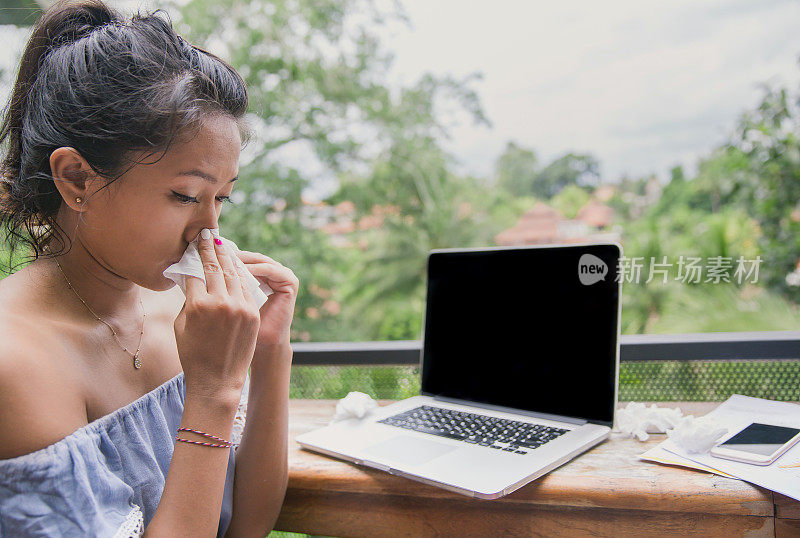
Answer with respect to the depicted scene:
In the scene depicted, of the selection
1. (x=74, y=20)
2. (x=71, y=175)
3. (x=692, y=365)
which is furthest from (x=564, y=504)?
(x=74, y=20)

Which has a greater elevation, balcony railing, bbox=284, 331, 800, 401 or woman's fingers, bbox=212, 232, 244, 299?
woman's fingers, bbox=212, 232, 244, 299

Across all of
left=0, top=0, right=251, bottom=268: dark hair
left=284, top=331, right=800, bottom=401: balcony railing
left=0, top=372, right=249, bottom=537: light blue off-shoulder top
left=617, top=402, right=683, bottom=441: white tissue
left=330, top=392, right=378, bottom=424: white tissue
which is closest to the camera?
left=0, top=372, right=249, bottom=537: light blue off-shoulder top

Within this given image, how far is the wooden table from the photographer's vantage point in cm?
75

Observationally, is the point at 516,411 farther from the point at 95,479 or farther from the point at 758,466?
the point at 95,479

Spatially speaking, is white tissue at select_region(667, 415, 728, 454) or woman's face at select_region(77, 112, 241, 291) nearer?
woman's face at select_region(77, 112, 241, 291)

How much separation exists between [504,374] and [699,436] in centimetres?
38

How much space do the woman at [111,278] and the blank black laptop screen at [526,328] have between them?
21.8 inches

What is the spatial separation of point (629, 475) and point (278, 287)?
0.65 m

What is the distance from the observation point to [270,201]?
13.2 feet

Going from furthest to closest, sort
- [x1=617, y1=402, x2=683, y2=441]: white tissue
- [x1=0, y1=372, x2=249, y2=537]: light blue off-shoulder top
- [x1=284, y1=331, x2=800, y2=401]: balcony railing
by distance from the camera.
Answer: [x1=284, y1=331, x2=800, y2=401]: balcony railing, [x1=617, y1=402, x2=683, y2=441]: white tissue, [x1=0, y1=372, x2=249, y2=537]: light blue off-shoulder top

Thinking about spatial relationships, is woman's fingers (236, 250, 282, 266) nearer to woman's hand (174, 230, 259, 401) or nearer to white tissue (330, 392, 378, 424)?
woman's hand (174, 230, 259, 401)

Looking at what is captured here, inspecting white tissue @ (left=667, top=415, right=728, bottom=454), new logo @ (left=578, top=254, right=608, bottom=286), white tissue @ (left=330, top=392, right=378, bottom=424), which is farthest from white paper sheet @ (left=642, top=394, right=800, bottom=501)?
white tissue @ (left=330, top=392, right=378, bottom=424)

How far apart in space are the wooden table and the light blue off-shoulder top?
26cm

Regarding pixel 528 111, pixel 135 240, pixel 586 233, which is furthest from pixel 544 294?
pixel 586 233
